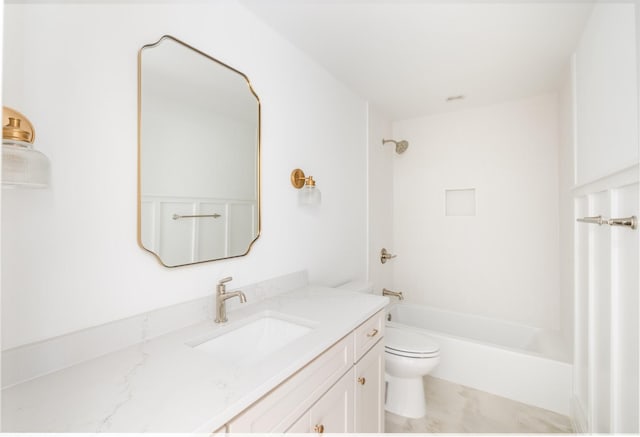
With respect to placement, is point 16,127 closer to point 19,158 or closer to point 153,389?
point 19,158

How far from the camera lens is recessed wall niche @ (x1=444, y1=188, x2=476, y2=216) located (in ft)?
9.32

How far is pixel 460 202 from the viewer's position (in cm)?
291

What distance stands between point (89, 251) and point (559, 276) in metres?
3.11

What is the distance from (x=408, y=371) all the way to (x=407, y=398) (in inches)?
7.7

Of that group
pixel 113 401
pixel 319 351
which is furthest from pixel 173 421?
pixel 319 351

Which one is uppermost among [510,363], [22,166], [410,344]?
[22,166]

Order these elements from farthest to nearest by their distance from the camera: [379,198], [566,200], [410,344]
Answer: [379,198]
[566,200]
[410,344]

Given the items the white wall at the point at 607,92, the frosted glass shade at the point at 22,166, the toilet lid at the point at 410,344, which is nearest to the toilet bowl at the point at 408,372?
the toilet lid at the point at 410,344

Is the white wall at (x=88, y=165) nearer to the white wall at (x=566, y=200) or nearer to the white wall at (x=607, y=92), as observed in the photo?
the white wall at (x=607, y=92)

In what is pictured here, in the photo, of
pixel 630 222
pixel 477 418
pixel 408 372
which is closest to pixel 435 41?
pixel 630 222

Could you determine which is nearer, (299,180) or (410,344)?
(299,180)

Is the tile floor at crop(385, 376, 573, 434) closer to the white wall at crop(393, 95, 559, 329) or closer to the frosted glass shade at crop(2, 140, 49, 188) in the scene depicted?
the white wall at crop(393, 95, 559, 329)

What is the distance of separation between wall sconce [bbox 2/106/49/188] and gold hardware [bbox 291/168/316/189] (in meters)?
1.13

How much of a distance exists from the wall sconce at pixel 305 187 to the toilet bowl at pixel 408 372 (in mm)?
1105
